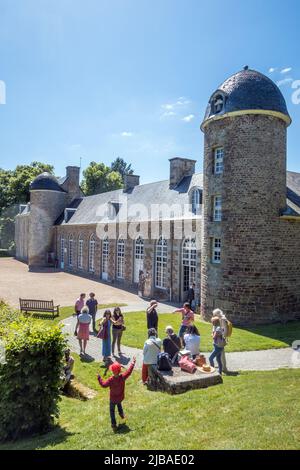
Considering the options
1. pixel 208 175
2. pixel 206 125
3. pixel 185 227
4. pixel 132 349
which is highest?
pixel 206 125

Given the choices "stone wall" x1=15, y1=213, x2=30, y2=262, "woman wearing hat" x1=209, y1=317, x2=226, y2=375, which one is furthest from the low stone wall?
"stone wall" x1=15, y1=213, x2=30, y2=262

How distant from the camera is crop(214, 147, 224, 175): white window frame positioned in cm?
1847

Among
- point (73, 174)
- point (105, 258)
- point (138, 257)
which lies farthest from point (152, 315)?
point (73, 174)

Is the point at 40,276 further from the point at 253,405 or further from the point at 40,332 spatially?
the point at 253,405

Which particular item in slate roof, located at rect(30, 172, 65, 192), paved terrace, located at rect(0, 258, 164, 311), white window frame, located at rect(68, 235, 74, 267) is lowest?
paved terrace, located at rect(0, 258, 164, 311)

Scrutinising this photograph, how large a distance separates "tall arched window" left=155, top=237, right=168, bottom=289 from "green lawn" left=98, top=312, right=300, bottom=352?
6646 millimetres

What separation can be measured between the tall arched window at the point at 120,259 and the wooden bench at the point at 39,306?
11.8m

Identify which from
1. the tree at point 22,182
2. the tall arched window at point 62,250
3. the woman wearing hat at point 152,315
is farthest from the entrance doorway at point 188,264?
the tree at point 22,182

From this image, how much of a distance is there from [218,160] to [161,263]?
30.0 ft

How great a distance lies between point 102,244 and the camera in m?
34.1

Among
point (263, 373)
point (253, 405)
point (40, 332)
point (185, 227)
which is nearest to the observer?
point (253, 405)

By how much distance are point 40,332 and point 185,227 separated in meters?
15.8

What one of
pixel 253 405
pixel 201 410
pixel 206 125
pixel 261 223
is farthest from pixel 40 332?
pixel 206 125

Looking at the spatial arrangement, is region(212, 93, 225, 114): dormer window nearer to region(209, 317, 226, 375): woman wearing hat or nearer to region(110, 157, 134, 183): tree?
region(209, 317, 226, 375): woman wearing hat
